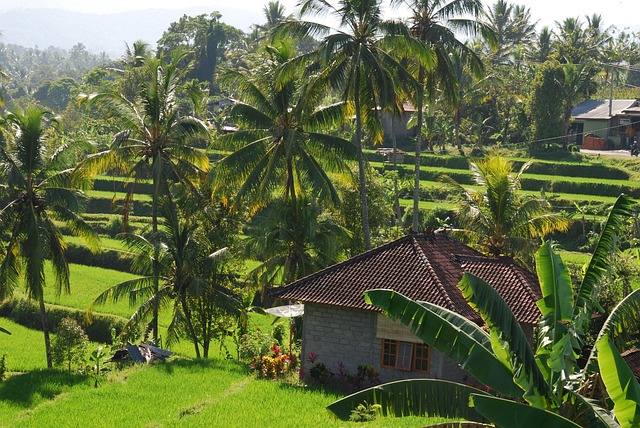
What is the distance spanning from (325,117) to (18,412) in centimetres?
1276

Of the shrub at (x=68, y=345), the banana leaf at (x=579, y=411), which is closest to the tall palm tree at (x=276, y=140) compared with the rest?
the shrub at (x=68, y=345)

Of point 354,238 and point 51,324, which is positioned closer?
point 354,238

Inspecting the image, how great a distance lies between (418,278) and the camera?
76.6ft

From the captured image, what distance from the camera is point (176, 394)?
2247 centimetres

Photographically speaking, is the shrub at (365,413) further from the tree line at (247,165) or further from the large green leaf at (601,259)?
the tree line at (247,165)

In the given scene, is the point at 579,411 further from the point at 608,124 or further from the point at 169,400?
the point at 608,124

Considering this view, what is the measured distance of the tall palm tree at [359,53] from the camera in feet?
88.7

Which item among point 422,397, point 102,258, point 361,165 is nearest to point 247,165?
point 361,165

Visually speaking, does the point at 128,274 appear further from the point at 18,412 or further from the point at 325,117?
the point at 18,412

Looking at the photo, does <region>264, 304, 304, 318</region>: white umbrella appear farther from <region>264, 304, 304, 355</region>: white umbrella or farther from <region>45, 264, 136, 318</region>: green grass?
<region>45, 264, 136, 318</region>: green grass

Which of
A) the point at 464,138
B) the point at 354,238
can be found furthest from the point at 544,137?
the point at 354,238

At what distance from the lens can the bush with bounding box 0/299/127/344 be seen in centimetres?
3500

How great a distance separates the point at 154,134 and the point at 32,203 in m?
4.26

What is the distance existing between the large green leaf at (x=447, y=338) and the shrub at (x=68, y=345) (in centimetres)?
1799
